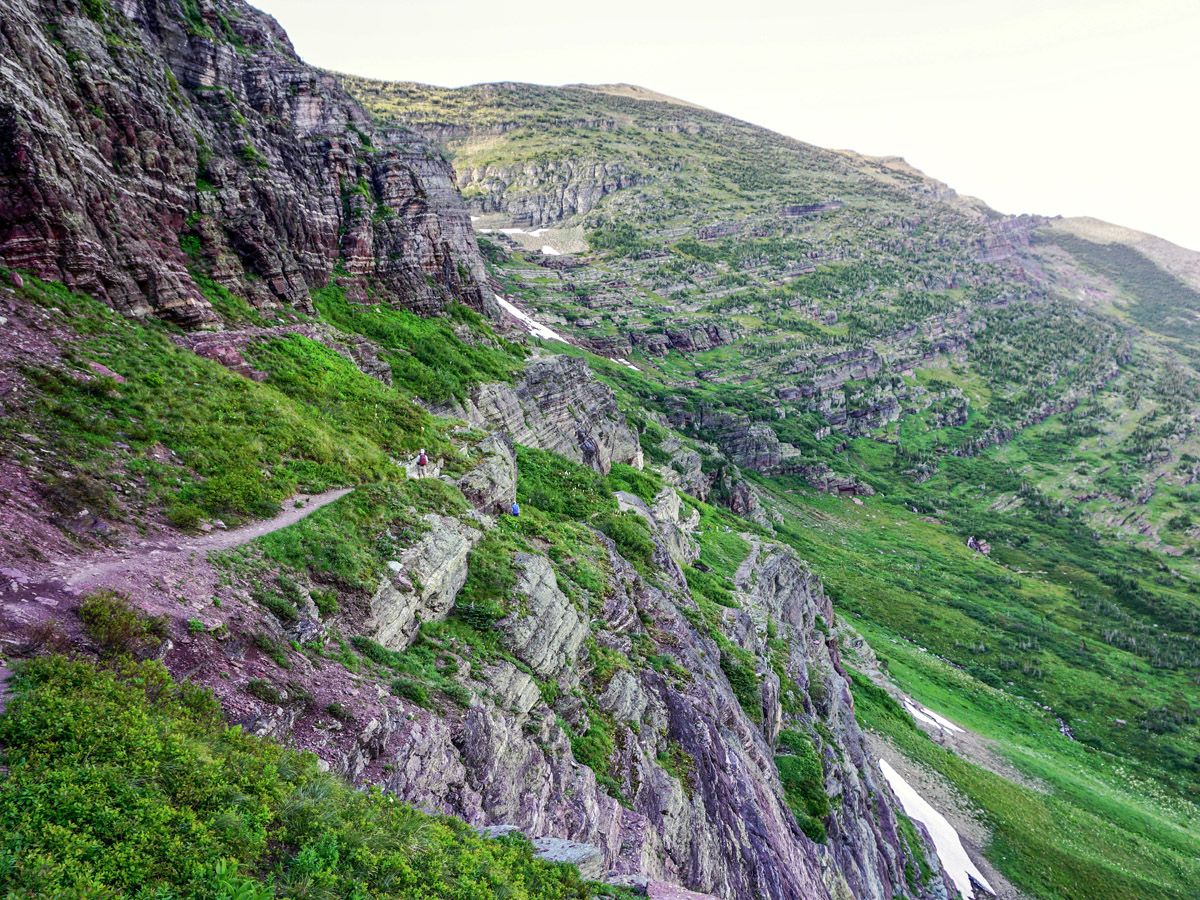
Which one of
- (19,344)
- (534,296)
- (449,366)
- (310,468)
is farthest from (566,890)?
(534,296)

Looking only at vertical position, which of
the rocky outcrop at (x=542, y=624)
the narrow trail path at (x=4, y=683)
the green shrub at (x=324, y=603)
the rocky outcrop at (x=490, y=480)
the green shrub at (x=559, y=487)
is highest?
the narrow trail path at (x=4, y=683)

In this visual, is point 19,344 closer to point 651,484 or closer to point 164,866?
point 164,866

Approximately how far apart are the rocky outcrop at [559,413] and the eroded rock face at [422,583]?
15.2 metres

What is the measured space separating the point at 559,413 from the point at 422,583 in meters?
29.3

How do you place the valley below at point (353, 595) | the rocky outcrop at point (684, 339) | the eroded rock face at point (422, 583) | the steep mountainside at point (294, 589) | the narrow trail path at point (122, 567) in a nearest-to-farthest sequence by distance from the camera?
the steep mountainside at point (294, 589)
the valley below at point (353, 595)
the narrow trail path at point (122, 567)
the eroded rock face at point (422, 583)
the rocky outcrop at point (684, 339)

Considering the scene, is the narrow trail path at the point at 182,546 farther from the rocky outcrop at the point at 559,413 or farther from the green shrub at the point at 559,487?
the rocky outcrop at the point at 559,413

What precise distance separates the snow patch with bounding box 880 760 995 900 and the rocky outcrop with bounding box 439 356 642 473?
1239 inches

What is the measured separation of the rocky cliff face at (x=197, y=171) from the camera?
1853cm

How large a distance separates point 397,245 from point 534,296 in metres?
118

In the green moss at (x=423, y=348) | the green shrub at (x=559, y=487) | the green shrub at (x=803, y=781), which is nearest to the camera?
the green shrub at (x=803, y=781)

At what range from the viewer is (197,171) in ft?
87.1

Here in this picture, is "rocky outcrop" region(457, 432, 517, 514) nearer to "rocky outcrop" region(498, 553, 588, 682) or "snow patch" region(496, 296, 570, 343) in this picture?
"rocky outcrop" region(498, 553, 588, 682)

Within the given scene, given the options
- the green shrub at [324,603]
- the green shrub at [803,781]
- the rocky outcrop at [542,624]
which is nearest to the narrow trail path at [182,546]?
the green shrub at [324,603]

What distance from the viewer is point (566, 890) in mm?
11648
